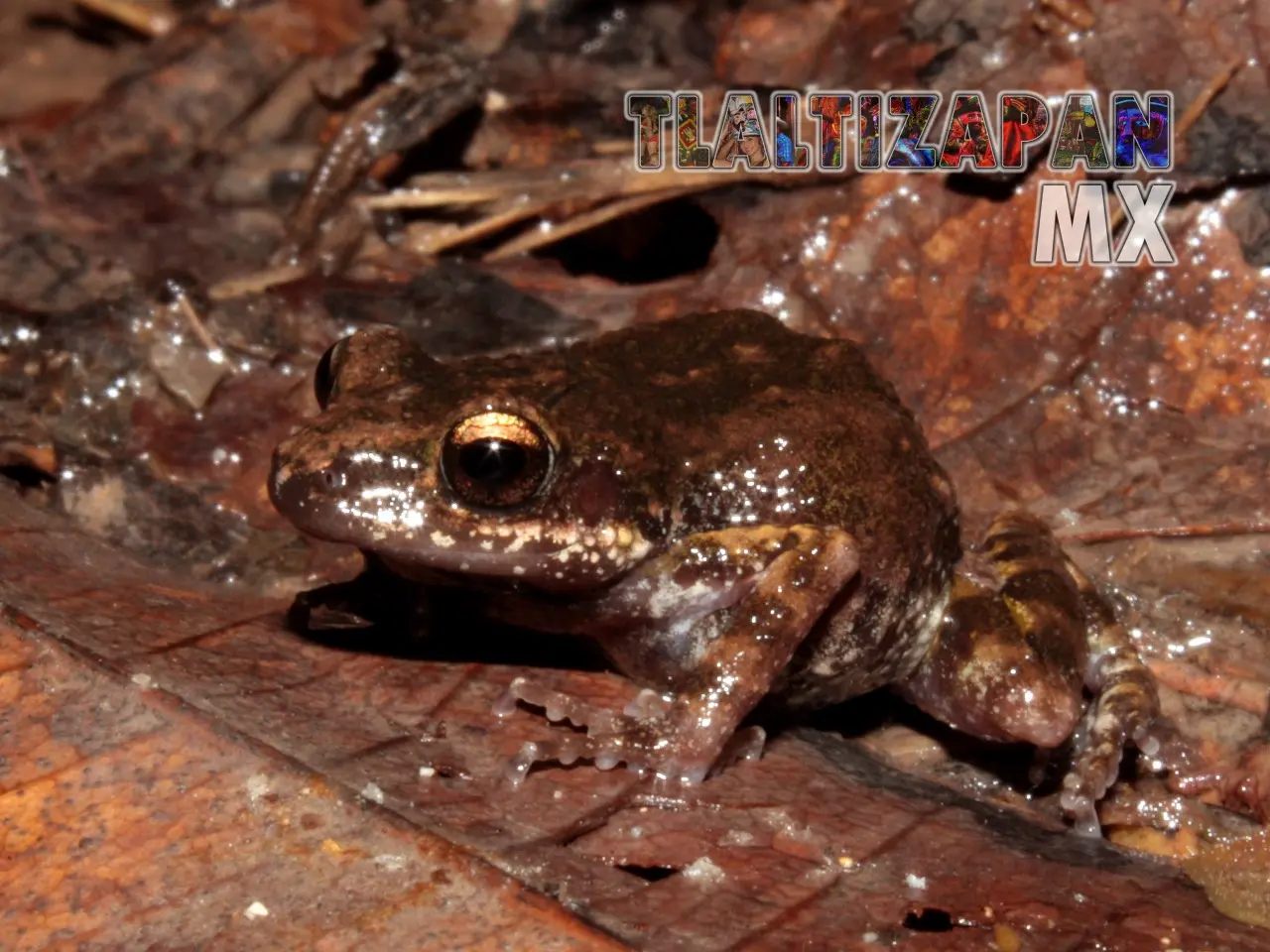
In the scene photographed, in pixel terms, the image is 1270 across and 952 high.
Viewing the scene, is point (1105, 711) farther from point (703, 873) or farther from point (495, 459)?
point (495, 459)

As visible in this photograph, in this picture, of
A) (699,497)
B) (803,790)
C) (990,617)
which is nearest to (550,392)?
(699,497)

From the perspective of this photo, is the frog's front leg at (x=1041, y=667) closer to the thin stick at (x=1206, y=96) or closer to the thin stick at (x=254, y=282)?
the thin stick at (x=1206, y=96)

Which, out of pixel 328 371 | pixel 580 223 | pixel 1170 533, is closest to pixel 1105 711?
pixel 1170 533

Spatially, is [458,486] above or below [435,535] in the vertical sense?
above

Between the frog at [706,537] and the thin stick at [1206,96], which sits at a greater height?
the thin stick at [1206,96]

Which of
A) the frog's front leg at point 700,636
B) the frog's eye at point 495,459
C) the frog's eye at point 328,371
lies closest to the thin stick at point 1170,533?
the frog's front leg at point 700,636

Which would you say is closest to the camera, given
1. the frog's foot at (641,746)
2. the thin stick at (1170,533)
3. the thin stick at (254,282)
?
the frog's foot at (641,746)

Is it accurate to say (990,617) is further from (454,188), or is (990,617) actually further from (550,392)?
(454,188)

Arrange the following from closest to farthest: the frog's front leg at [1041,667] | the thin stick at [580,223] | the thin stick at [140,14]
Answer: the frog's front leg at [1041,667], the thin stick at [580,223], the thin stick at [140,14]
